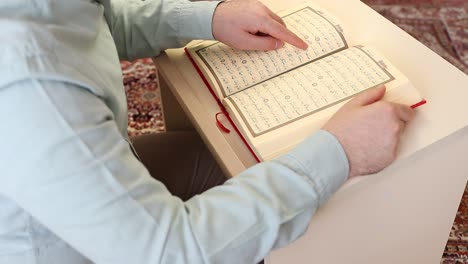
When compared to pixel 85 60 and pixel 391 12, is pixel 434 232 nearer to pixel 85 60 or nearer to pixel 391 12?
pixel 85 60

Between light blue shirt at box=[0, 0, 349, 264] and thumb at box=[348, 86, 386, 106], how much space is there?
8cm

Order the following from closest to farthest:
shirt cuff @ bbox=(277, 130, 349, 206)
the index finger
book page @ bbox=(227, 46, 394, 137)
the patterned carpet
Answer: shirt cuff @ bbox=(277, 130, 349, 206)
book page @ bbox=(227, 46, 394, 137)
the index finger
the patterned carpet

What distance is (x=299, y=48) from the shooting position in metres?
0.88

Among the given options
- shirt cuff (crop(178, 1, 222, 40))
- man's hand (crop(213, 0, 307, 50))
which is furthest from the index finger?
shirt cuff (crop(178, 1, 222, 40))

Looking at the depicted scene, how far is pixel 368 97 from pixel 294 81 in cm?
13

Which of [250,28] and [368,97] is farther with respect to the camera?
[250,28]

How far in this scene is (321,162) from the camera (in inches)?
26.1

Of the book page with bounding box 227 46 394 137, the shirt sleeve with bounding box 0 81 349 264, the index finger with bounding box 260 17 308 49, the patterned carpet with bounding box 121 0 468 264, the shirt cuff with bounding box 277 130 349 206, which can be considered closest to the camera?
the shirt sleeve with bounding box 0 81 349 264

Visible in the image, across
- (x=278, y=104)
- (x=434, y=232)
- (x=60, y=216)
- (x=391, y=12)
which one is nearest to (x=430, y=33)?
(x=391, y=12)

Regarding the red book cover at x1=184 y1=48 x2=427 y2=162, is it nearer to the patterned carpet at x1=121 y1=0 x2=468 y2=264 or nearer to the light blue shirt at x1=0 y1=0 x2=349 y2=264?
the light blue shirt at x1=0 y1=0 x2=349 y2=264

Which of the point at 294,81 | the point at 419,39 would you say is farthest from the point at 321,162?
the point at 419,39

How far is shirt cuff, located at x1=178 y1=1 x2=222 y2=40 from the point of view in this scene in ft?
3.08

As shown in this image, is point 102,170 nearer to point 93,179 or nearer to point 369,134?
point 93,179

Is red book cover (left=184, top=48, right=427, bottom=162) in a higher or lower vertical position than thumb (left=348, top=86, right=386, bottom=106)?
lower
